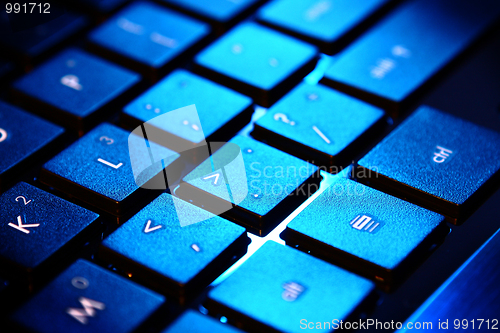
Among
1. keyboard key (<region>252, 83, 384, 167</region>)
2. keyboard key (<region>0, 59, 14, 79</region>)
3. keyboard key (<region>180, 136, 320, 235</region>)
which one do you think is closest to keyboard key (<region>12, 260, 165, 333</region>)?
keyboard key (<region>180, 136, 320, 235</region>)

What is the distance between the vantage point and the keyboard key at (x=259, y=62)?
627 mm

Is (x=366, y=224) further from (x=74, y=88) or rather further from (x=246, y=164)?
(x=74, y=88)

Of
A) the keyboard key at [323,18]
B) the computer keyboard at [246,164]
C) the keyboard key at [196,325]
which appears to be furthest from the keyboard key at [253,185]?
the keyboard key at [323,18]

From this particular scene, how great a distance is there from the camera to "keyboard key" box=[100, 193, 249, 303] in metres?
0.44

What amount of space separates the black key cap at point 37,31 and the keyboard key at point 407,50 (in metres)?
0.35

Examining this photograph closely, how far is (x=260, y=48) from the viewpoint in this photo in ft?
2.20

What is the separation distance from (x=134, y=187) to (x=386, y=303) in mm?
246

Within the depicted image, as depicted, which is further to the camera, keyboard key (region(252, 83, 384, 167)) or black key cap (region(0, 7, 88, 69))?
black key cap (region(0, 7, 88, 69))

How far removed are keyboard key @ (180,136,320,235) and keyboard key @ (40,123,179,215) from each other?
0.04 m

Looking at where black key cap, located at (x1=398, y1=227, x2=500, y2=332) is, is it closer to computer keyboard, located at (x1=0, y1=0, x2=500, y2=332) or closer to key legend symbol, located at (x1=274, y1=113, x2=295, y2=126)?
computer keyboard, located at (x1=0, y1=0, x2=500, y2=332)

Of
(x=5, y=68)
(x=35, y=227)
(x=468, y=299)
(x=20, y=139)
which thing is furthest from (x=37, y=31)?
(x=468, y=299)

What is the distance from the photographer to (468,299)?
0.45 metres

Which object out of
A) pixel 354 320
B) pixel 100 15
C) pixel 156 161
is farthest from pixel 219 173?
pixel 100 15

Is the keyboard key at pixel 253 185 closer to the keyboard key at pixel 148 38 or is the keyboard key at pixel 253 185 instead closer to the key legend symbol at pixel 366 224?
the key legend symbol at pixel 366 224
